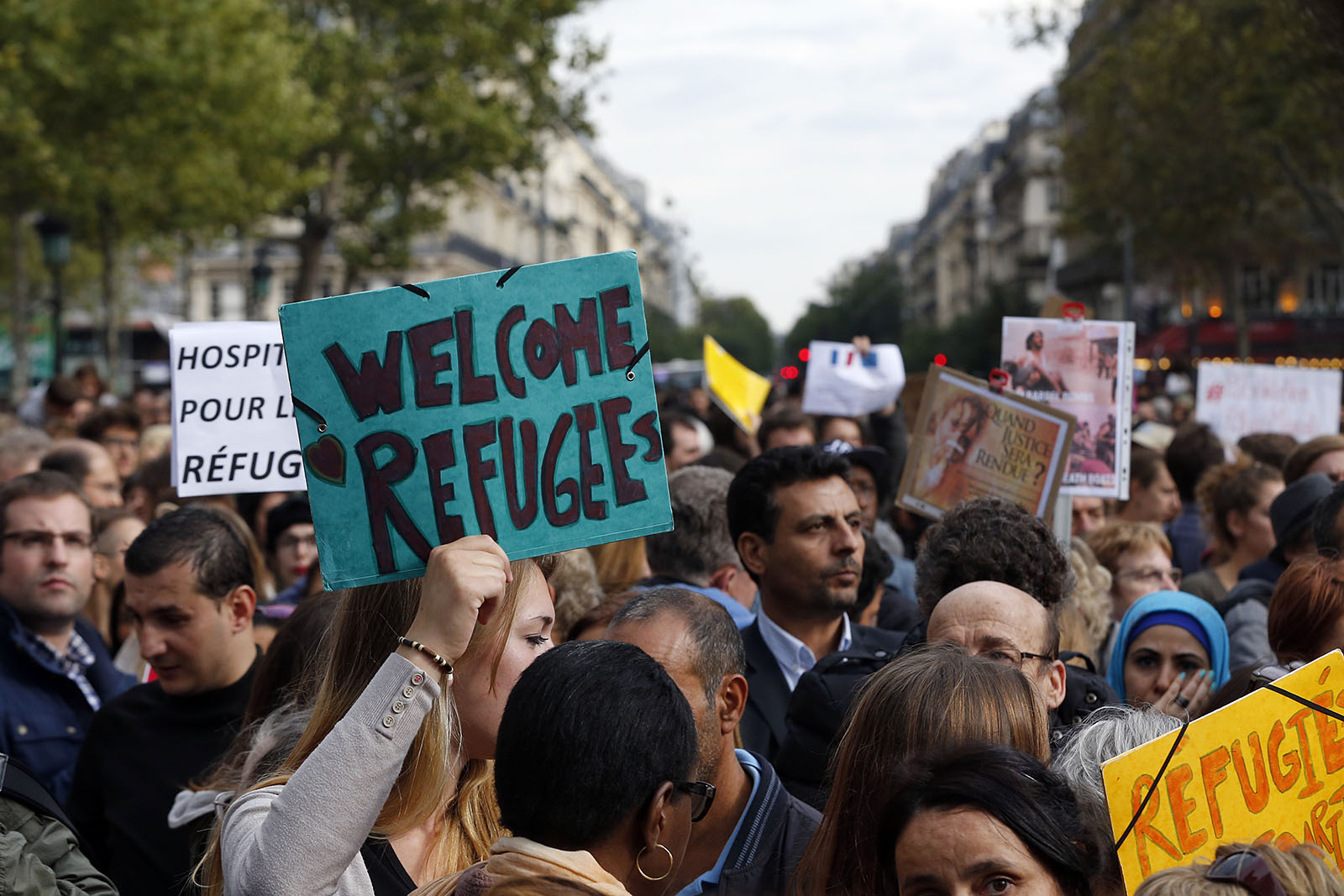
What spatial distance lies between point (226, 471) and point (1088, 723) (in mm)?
3298

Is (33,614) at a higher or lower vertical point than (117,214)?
lower

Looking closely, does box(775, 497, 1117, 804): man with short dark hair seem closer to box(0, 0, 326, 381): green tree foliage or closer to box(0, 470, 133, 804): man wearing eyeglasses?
box(0, 470, 133, 804): man wearing eyeglasses

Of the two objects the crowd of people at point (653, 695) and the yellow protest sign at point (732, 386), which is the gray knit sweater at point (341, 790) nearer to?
the crowd of people at point (653, 695)

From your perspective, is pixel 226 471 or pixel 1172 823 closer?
pixel 1172 823

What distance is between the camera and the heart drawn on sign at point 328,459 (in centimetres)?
269

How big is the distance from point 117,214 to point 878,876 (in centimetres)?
2442

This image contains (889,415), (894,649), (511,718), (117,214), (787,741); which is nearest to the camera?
(511,718)

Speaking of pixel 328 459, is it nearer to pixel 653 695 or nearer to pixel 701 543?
pixel 653 695

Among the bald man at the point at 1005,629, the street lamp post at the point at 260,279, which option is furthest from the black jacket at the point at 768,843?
the street lamp post at the point at 260,279

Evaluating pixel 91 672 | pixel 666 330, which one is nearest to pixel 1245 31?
pixel 91 672

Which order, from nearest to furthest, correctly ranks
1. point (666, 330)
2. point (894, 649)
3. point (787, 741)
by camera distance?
1. point (787, 741)
2. point (894, 649)
3. point (666, 330)

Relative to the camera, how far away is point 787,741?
381cm

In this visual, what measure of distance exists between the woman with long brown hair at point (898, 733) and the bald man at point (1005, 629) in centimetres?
68

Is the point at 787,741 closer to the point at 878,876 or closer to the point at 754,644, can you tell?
the point at 754,644
